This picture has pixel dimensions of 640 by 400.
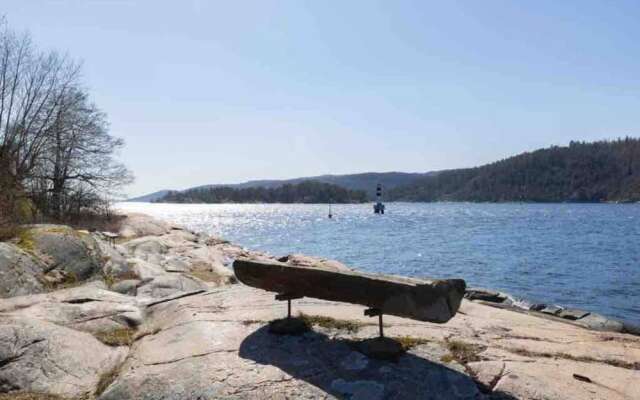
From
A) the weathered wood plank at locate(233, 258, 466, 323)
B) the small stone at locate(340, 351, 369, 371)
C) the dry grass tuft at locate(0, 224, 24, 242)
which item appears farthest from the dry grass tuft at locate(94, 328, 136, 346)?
the dry grass tuft at locate(0, 224, 24, 242)

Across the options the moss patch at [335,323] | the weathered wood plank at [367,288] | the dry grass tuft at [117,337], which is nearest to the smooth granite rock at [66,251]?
the dry grass tuft at [117,337]

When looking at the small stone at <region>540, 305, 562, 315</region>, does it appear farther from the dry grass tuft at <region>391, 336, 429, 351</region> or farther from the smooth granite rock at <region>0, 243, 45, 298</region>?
the smooth granite rock at <region>0, 243, 45, 298</region>

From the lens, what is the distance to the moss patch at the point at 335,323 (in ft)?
22.3

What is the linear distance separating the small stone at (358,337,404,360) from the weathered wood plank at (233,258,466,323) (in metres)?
0.38

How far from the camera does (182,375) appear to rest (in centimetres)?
543

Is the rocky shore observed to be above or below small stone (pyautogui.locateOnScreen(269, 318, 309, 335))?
below

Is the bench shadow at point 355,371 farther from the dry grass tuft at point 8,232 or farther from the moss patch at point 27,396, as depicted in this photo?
the dry grass tuft at point 8,232

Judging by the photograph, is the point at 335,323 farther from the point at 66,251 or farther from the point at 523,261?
the point at 523,261

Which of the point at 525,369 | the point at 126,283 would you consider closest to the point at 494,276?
the point at 126,283

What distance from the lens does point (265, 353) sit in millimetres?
5949

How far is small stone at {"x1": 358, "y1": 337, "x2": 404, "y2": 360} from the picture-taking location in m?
5.71

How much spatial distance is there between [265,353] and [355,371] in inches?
45.6

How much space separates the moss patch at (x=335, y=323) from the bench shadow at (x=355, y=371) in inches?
18.2

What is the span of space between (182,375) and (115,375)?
3.63ft
